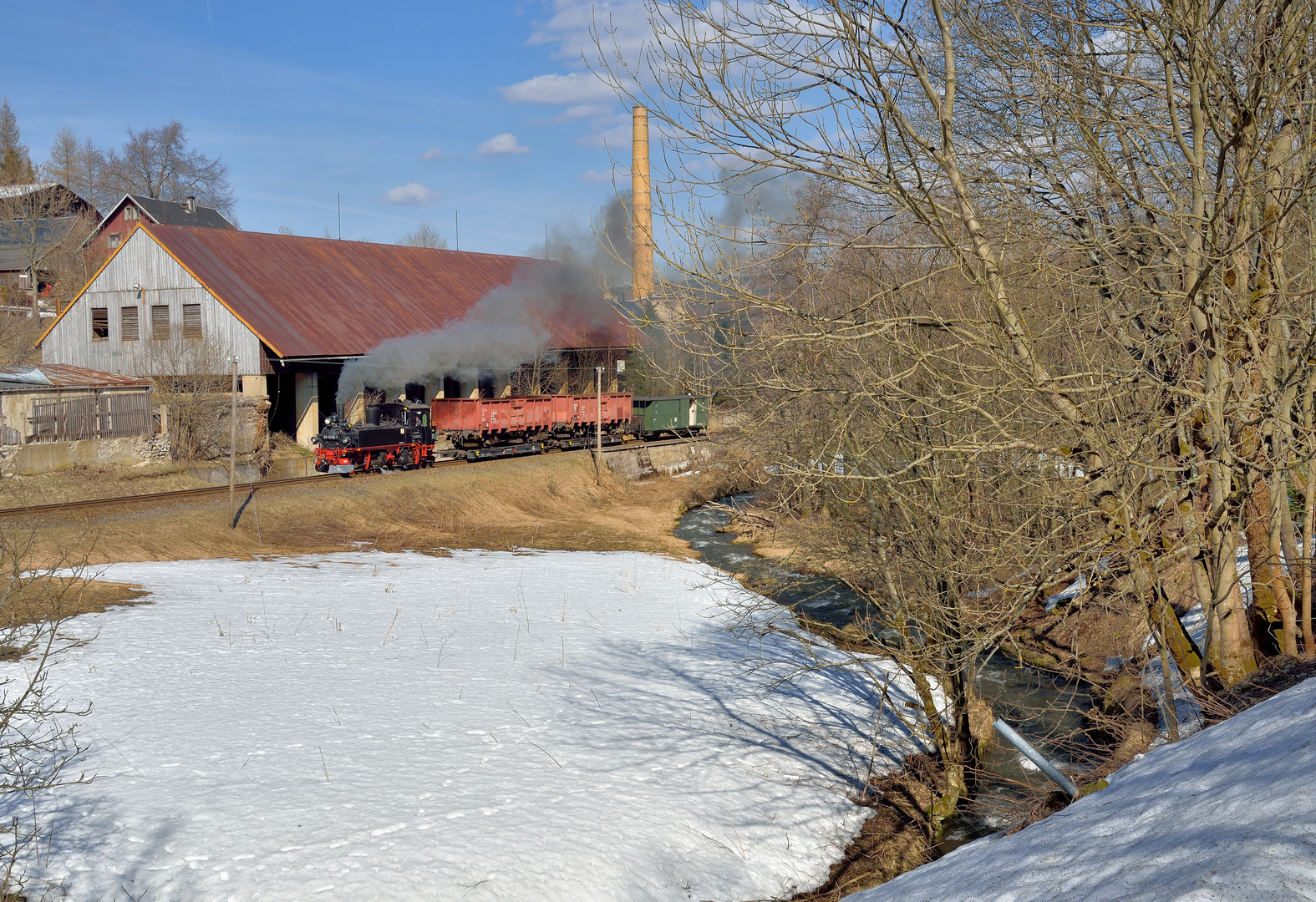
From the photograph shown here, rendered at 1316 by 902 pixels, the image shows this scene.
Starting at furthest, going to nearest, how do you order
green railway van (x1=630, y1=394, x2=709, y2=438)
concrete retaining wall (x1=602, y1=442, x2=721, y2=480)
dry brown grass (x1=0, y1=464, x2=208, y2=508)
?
green railway van (x1=630, y1=394, x2=709, y2=438), concrete retaining wall (x1=602, y1=442, x2=721, y2=480), dry brown grass (x1=0, y1=464, x2=208, y2=508)

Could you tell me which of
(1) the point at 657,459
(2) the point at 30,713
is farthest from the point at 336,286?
(2) the point at 30,713

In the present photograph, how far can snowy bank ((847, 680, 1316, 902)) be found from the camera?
3.29 meters

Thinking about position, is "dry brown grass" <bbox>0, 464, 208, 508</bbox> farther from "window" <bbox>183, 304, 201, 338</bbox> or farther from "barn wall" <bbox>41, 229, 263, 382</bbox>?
"window" <bbox>183, 304, 201, 338</bbox>

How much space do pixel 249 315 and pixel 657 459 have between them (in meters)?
18.0

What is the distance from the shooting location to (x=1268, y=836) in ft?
11.2

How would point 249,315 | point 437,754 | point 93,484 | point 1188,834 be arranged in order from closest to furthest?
point 1188,834
point 437,754
point 93,484
point 249,315

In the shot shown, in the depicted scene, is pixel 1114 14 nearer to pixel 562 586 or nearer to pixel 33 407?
pixel 562 586

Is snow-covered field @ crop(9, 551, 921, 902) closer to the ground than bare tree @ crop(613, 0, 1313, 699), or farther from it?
closer to the ground

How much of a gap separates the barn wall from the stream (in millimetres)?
21055

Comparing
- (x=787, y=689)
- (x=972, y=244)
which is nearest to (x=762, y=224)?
(x=972, y=244)

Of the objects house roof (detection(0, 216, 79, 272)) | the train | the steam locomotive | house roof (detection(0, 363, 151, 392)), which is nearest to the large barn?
house roof (detection(0, 363, 151, 392))

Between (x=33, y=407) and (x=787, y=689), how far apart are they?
24386 millimetres

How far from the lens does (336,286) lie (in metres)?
37.8

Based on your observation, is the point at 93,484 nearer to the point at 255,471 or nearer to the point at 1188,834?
the point at 255,471
